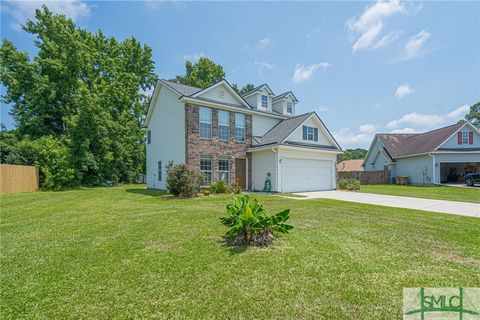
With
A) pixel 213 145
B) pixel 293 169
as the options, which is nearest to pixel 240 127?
pixel 213 145

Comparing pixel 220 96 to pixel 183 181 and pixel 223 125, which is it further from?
pixel 183 181

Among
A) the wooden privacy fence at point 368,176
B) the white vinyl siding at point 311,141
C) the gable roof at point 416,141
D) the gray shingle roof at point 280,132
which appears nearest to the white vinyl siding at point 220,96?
the gray shingle roof at point 280,132

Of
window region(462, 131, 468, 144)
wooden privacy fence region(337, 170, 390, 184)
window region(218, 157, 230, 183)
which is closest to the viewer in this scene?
window region(218, 157, 230, 183)

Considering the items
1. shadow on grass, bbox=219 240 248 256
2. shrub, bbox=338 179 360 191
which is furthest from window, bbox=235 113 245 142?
shadow on grass, bbox=219 240 248 256

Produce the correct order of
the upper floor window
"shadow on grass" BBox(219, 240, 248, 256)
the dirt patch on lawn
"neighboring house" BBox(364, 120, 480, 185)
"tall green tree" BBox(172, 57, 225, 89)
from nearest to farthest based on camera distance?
the dirt patch on lawn < "shadow on grass" BBox(219, 240, 248, 256) < the upper floor window < "neighboring house" BBox(364, 120, 480, 185) < "tall green tree" BBox(172, 57, 225, 89)

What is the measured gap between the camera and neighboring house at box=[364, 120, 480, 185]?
2341cm

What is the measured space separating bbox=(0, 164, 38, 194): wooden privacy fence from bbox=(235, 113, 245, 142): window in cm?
1556

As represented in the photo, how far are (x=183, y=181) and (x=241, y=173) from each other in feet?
19.7

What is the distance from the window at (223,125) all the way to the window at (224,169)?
1.47 metres

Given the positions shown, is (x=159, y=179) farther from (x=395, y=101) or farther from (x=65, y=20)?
(x=65, y=20)

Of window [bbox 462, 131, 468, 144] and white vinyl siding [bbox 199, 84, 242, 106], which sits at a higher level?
white vinyl siding [bbox 199, 84, 242, 106]

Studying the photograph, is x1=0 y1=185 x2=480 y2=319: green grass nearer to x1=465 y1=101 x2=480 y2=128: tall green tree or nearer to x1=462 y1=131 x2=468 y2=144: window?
x1=462 y1=131 x2=468 y2=144: window

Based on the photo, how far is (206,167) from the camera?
1576 cm

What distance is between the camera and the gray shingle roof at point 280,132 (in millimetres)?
16486
